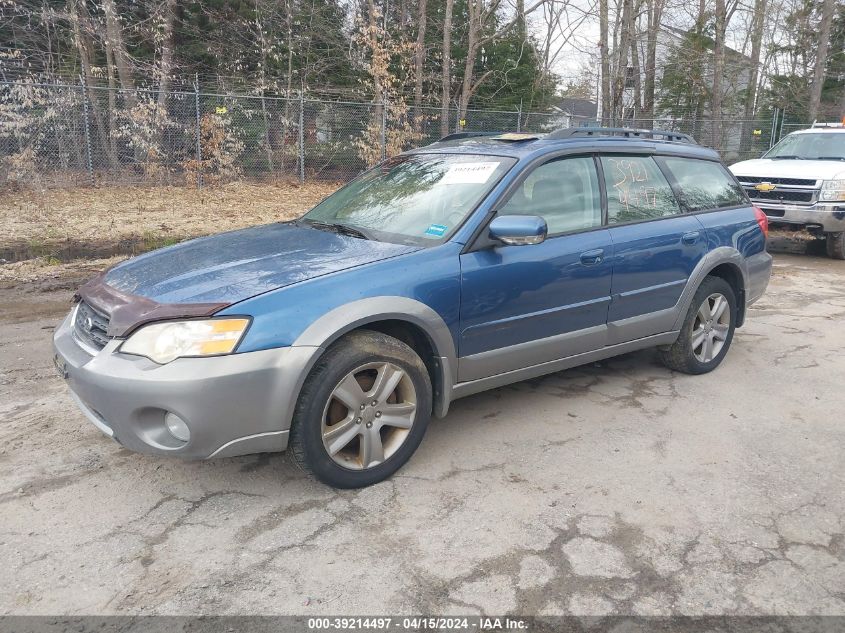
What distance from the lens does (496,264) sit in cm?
359

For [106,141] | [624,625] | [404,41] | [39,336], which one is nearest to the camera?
[624,625]

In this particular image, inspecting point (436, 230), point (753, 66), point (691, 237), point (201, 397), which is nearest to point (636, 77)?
point (753, 66)

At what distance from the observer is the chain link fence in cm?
1384

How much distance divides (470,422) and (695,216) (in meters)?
2.20

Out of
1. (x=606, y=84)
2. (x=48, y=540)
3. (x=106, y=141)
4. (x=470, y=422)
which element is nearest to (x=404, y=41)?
(x=606, y=84)

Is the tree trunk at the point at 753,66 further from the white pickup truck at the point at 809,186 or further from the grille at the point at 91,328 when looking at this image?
the grille at the point at 91,328

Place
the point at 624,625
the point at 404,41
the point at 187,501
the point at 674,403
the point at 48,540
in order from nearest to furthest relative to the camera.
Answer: the point at 624,625, the point at 48,540, the point at 187,501, the point at 674,403, the point at 404,41

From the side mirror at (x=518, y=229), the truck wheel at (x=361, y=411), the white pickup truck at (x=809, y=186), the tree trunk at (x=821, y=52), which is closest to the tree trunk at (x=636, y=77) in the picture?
the tree trunk at (x=821, y=52)

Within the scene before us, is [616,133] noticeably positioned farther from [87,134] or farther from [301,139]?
[87,134]

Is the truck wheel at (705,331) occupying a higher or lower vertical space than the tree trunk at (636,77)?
lower

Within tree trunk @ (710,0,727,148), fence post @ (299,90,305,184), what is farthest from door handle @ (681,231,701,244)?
tree trunk @ (710,0,727,148)

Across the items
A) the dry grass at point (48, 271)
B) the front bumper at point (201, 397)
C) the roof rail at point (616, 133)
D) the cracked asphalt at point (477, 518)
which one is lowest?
the cracked asphalt at point (477, 518)

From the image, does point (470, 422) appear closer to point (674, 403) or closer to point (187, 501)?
point (674, 403)

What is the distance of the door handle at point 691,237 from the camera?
14.9 ft
